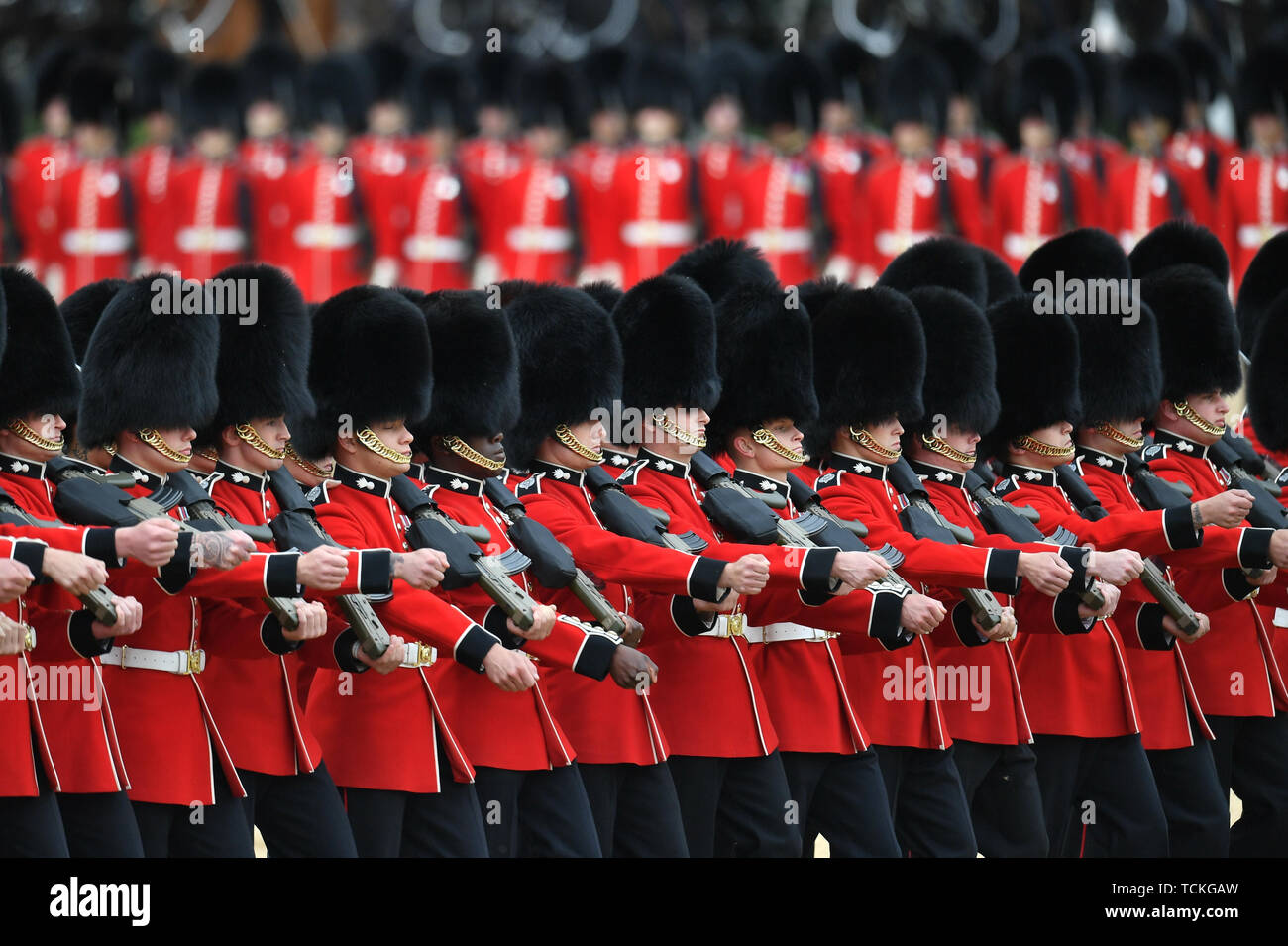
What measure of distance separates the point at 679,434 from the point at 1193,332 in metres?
1.61

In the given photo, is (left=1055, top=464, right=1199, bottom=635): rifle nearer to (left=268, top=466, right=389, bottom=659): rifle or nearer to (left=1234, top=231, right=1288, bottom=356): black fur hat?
(left=1234, top=231, right=1288, bottom=356): black fur hat

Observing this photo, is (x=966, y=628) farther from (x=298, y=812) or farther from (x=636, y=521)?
(x=298, y=812)

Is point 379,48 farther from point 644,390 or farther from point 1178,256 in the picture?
point 644,390

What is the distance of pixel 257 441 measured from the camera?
4.95m

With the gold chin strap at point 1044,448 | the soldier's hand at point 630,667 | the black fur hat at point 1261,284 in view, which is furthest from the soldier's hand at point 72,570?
the black fur hat at point 1261,284

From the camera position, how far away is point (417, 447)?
209 inches

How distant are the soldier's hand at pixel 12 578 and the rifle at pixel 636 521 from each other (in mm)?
1319

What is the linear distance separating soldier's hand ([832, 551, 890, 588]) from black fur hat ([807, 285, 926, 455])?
0.68m

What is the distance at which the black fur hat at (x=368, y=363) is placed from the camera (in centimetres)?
510

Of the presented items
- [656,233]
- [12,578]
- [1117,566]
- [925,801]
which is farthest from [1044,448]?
[656,233]

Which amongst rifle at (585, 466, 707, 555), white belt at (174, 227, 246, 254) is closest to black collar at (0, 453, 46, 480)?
rifle at (585, 466, 707, 555)

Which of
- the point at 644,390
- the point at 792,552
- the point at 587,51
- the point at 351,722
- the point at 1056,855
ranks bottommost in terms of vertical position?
the point at 1056,855

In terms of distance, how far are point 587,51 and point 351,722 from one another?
10.7 meters
